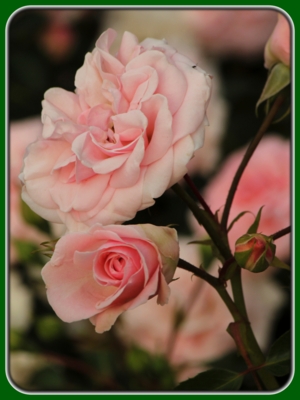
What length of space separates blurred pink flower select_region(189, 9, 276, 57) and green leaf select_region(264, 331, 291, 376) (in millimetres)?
312

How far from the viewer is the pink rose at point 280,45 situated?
26.3 inches

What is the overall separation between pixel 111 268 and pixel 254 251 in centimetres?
12

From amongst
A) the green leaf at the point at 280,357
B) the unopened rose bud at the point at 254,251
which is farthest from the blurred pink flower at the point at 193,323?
the unopened rose bud at the point at 254,251

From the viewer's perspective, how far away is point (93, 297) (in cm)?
56

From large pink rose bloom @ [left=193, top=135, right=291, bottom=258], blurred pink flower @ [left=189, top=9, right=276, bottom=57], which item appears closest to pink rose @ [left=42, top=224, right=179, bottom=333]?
large pink rose bloom @ [left=193, top=135, right=291, bottom=258]

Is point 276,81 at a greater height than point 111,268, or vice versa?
point 276,81

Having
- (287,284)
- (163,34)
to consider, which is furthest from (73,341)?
→ (163,34)

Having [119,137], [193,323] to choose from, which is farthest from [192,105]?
[193,323]

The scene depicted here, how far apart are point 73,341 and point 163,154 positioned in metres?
0.29

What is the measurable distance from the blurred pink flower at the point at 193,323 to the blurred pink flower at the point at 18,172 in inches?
5.6

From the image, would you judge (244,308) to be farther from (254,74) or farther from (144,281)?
(254,74)

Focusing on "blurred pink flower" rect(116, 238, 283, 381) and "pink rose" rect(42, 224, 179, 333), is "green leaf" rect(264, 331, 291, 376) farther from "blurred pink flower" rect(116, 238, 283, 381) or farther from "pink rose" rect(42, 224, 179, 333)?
"pink rose" rect(42, 224, 179, 333)

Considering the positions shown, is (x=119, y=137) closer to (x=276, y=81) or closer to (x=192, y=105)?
(x=192, y=105)

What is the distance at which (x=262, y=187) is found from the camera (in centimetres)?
70
